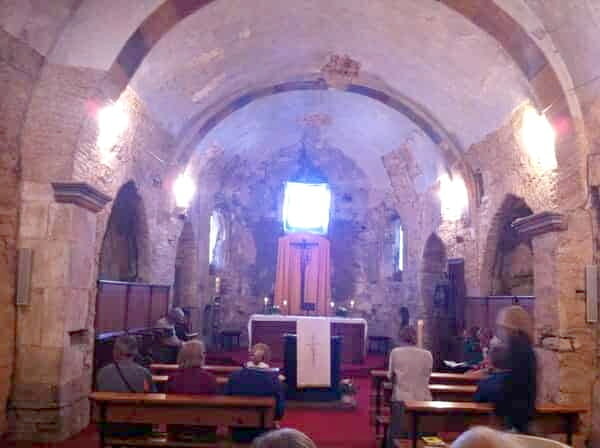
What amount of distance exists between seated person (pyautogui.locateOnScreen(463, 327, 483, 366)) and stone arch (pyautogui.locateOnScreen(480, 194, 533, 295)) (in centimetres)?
A: 152

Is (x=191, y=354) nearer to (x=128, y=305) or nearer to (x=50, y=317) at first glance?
(x=50, y=317)

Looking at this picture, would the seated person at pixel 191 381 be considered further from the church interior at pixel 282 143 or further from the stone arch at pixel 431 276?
the stone arch at pixel 431 276

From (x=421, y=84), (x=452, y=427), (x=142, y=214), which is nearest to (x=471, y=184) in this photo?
(x=421, y=84)

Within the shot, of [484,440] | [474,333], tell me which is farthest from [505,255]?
[484,440]

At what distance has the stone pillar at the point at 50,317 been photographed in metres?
6.29

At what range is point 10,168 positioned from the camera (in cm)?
648

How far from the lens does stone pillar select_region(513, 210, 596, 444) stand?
6.70m

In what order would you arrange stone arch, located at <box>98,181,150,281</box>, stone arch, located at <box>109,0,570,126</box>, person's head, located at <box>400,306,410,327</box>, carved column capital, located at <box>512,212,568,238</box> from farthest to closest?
1. person's head, located at <box>400,306,410,327</box>
2. stone arch, located at <box>98,181,150,281</box>
3. stone arch, located at <box>109,0,570,126</box>
4. carved column capital, located at <box>512,212,568,238</box>

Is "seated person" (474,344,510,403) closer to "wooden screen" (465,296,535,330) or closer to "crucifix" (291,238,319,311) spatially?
"wooden screen" (465,296,535,330)

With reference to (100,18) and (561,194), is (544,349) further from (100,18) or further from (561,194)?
(100,18)

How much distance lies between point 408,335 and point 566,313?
2.36m

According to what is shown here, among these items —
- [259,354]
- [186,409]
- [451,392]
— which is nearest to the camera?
[186,409]

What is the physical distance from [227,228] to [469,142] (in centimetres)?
736

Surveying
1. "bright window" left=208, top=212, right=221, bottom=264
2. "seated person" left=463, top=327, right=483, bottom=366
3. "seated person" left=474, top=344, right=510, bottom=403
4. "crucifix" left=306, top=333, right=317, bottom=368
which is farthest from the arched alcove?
"seated person" left=474, top=344, right=510, bottom=403
